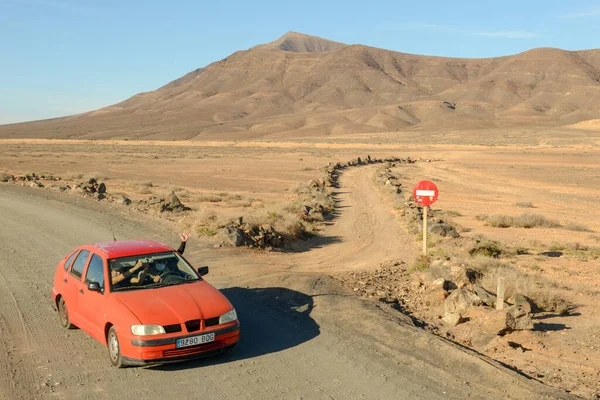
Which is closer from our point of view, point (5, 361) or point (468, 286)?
point (5, 361)

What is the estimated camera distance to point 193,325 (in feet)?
25.1

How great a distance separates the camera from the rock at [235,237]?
54.7ft

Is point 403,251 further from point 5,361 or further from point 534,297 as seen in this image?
point 5,361

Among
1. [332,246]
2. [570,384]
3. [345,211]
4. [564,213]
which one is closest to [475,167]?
[564,213]

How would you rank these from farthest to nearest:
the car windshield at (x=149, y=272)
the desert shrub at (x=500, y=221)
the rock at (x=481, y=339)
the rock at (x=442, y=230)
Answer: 1. the desert shrub at (x=500, y=221)
2. the rock at (x=442, y=230)
3. the rock at (x=481, y=339)
4. the car windshield at (x=149, y=272)

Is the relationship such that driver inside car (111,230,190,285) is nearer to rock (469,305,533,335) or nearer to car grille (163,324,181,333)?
car grille (163,324,181,333)

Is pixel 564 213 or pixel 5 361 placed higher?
pixel 5 361

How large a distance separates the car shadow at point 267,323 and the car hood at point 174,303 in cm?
70

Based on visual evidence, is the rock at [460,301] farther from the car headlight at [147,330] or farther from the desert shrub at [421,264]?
the car headlight at [147,330]

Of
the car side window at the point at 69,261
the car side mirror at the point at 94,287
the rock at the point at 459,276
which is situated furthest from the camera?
the rock at the point at 459,276

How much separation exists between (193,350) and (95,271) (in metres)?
2.10

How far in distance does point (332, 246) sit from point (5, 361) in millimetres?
11412

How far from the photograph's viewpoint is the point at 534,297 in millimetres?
11586

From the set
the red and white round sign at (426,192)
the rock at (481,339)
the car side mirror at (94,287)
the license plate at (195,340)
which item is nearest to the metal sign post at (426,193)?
the red and white round sign at (426,192)
